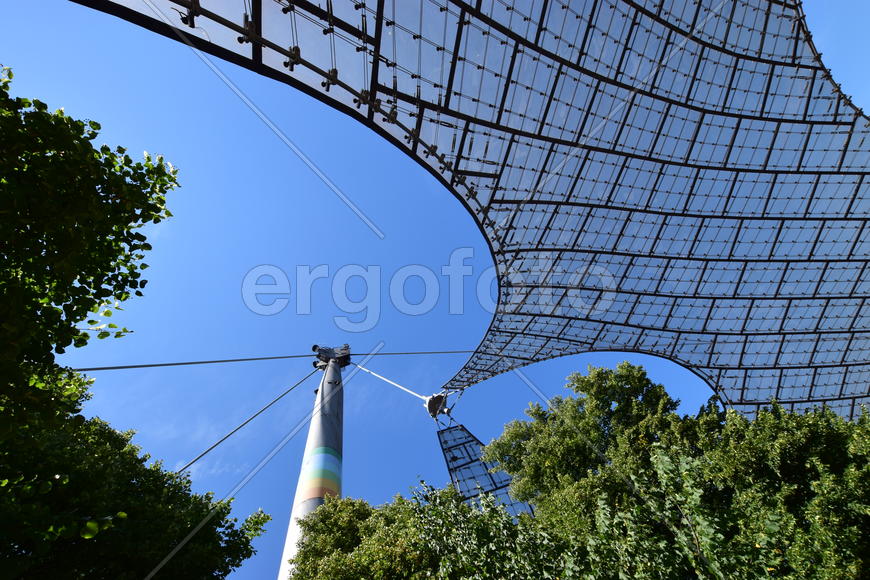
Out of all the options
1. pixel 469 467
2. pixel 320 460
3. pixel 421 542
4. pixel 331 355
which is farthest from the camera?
pixel 469 467

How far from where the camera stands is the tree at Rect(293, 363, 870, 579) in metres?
7.79

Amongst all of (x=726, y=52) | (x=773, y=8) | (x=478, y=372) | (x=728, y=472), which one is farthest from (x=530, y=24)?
(x=478, y=372)

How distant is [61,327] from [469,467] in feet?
130

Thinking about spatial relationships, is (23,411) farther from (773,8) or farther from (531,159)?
(773,8)

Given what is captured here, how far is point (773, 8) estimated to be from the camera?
2245cm

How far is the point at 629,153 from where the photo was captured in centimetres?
2562

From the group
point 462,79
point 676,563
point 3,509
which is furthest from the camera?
point 462,79

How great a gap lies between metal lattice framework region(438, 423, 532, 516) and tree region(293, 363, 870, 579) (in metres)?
15.0

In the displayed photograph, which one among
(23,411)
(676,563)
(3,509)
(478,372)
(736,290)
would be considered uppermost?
(478,372)

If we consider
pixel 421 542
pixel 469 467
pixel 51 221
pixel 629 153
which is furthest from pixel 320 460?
pixel 469 467

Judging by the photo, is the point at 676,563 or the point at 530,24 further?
the point at 530,24

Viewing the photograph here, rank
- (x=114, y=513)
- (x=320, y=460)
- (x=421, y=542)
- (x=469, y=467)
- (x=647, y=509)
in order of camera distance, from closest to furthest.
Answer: (x=647, y=509) < (x=114, y=513) < (x=421, y=542) < (x=320, y=460) < (x=469, y=467)

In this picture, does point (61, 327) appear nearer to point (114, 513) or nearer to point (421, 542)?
point (114, 513)

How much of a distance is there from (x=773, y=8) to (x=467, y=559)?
28681 mm
